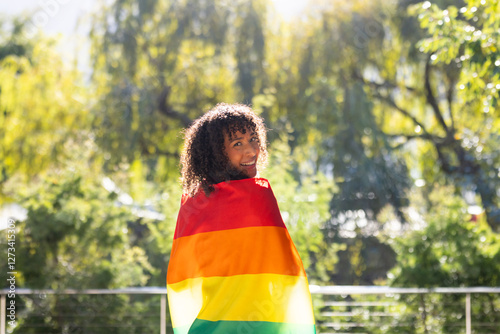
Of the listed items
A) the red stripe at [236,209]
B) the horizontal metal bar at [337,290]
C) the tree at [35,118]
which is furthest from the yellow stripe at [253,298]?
the tree at [35,118]

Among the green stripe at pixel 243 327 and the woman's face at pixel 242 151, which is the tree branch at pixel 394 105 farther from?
the green stripe at pixel 243 327

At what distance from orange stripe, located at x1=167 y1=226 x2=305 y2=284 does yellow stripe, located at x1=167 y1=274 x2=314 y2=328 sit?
0.02m

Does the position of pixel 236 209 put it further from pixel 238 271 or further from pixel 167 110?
pixel 167 110

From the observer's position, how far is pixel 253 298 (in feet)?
6.11

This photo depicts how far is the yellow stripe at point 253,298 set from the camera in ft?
6.09

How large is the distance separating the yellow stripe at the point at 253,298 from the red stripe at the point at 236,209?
0.56 ft

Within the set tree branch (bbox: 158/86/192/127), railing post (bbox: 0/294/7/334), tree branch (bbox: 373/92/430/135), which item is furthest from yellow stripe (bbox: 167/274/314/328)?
tree branch (bbox: 373/92/430/135)

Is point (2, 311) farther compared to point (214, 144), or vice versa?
point (2, 311)

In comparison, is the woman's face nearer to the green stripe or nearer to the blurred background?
the green stripe

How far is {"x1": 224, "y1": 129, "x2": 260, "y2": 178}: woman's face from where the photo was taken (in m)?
2.00

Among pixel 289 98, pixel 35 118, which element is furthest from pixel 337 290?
pixel 35 118

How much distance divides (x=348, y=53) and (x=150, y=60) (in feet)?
11.5

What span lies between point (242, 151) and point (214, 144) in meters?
0.10

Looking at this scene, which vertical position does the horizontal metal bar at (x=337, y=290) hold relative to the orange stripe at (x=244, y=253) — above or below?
below
